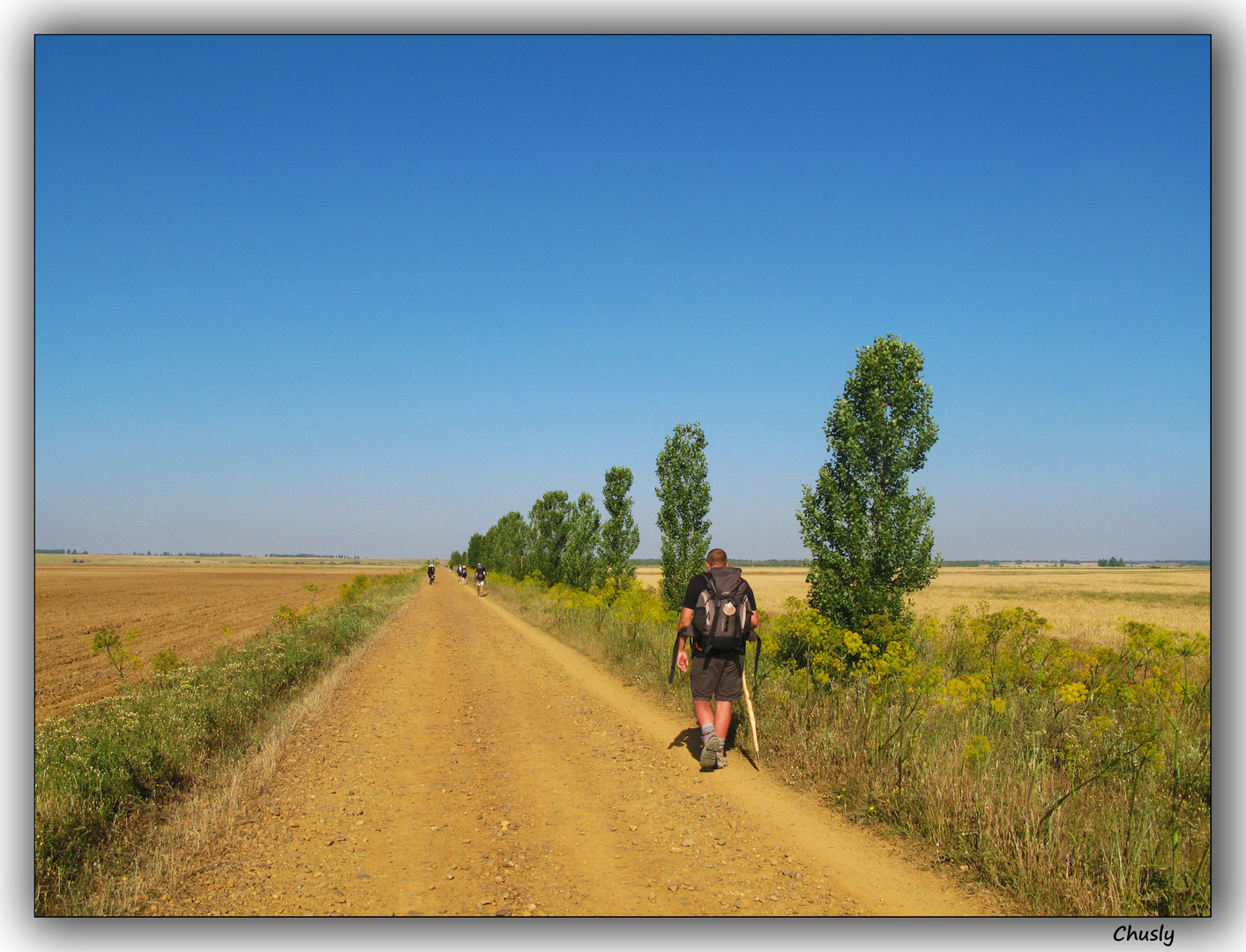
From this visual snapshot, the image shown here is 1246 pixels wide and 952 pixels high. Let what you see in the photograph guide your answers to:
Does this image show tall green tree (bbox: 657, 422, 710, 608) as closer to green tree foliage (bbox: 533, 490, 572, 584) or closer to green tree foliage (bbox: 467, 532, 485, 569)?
green tree foliage (bbox: 533, 490, 572, 584)

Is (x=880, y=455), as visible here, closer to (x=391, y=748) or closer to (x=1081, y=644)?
(x=391, y=748)

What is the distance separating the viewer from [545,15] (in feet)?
12.5

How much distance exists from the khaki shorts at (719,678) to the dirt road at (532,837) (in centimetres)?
71

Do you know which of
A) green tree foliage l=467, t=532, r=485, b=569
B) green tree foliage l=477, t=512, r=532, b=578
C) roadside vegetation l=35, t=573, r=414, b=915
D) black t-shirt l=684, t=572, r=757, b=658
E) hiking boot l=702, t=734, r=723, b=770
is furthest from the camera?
green tree foliage l=467, t=532, r=485, b=569

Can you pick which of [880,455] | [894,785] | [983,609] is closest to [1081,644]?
[983,609]

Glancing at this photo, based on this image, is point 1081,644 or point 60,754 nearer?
point 60,754

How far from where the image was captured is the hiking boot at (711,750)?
20.6 ft

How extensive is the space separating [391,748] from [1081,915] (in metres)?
6.37

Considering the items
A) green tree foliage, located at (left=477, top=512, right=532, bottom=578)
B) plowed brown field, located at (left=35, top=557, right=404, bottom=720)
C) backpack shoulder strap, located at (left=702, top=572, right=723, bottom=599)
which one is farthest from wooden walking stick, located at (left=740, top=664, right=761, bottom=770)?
green tree foliage, located at (left=477, top=512, right=532, bottom=578)

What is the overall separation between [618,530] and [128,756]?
2058 centimetres

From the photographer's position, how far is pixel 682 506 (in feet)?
62.3

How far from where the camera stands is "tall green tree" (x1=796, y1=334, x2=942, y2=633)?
36.4 feet

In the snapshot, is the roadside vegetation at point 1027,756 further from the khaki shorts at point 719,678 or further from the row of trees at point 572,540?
the row of trees at point 572,540

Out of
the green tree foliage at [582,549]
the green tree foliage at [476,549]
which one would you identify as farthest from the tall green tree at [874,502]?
the green tree foliage at [476,549]
